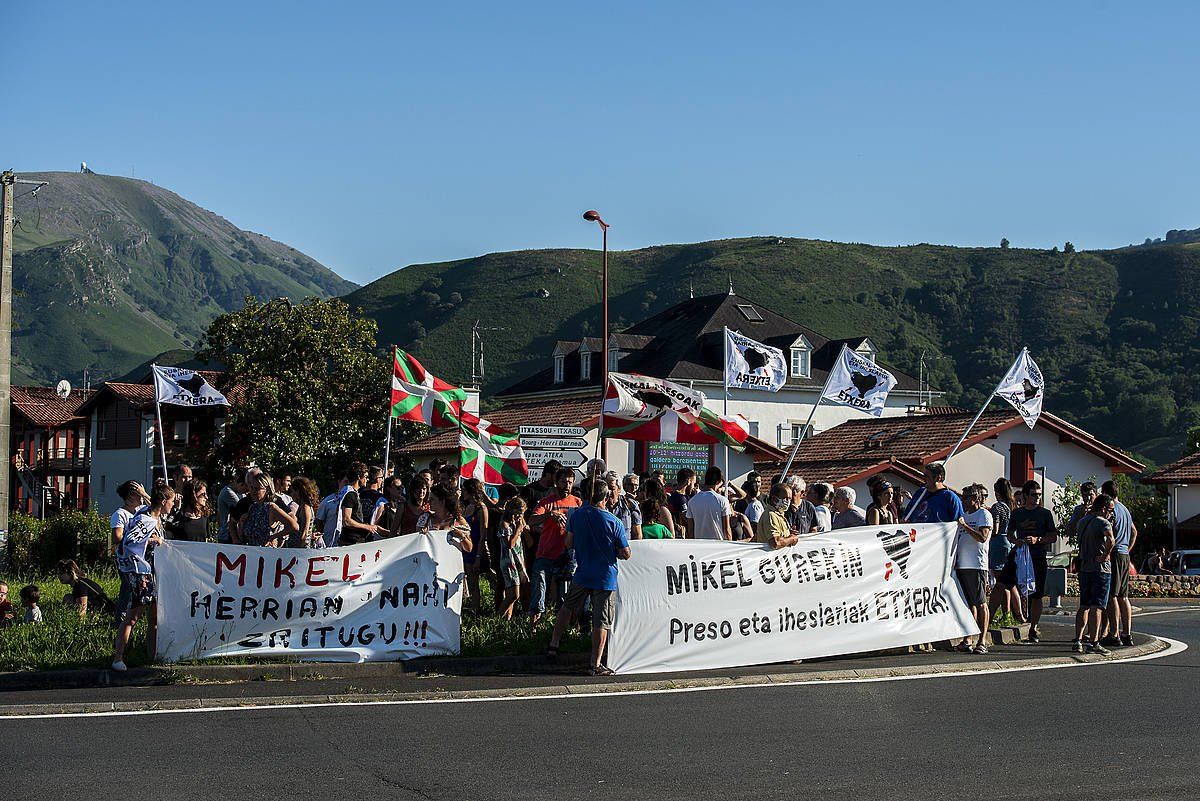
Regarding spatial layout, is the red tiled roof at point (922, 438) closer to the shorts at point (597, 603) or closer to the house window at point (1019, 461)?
the house window at point (1019, 461)

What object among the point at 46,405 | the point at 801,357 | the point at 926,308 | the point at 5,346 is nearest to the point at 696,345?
the point at 801,357

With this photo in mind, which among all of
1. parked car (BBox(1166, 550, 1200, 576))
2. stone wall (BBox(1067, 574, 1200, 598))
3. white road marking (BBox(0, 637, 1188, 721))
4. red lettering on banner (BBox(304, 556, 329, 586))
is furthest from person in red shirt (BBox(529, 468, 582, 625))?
parked car (BBox(1166, 550, 1200, 576))

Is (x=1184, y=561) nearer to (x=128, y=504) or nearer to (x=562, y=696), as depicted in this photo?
(x=562, y=696)

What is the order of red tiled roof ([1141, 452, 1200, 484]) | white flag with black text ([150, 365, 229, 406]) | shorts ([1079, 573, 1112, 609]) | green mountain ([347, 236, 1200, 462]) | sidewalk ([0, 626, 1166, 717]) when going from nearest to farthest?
sidewalk ([0, 626, 1166, 717])
shorts ([1079, 573, 1112, 609])
white flag with black text ([150, 365, 229, 406])
red tiled roof ([1141, 452, 1200, 484])
green mountain ([347, 236, 1200, 462])

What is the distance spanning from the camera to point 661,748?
9.05m

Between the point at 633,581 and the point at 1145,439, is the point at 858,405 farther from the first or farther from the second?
the point at 1145,439

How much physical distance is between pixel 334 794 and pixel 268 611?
5.57 meters

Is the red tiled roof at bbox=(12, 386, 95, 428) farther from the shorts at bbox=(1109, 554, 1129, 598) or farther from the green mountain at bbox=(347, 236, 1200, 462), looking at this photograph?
the shorts at bbox=(1109, 554, 1129, 598)

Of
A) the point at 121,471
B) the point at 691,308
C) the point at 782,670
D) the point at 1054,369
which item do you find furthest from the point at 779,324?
the point at 782,670

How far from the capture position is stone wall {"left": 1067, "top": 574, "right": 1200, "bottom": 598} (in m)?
31.1

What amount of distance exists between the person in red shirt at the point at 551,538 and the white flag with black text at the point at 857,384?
8755mm

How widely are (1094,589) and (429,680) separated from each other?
22.9 ft

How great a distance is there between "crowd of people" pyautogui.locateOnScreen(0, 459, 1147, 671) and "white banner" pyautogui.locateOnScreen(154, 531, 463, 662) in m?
0.29

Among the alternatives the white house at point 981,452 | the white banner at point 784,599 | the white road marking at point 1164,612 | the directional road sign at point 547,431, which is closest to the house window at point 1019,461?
the white house at point 981,452
